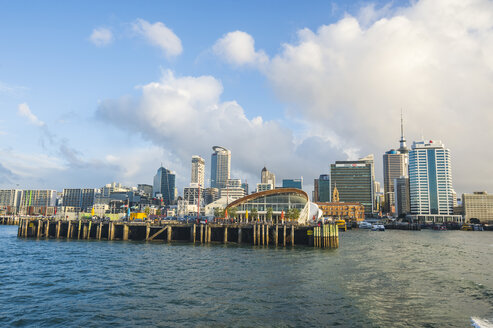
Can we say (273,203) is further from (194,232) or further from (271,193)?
(194,232)

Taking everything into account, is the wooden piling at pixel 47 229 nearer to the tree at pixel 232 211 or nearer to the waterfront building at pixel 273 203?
the tree at pixel 232 211

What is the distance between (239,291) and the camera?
31.1 m

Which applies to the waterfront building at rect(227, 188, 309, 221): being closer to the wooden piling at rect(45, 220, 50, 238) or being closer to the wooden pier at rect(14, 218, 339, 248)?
the wooden pier at rect(14, 218, 339, 248)

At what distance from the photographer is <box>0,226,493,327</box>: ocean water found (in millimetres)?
23859

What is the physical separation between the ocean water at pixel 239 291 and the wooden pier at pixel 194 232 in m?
13.9

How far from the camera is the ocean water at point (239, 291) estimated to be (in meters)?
23.9

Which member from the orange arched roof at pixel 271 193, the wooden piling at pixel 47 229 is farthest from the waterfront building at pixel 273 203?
the wooden piling at pixel 47 229

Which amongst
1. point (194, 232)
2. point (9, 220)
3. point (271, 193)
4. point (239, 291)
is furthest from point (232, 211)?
point (9, 220)

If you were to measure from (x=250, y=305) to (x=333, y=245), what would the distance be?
4173 cm

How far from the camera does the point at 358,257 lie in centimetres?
5456

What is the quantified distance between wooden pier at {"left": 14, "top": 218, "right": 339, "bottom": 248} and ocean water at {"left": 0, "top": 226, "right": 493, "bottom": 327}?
13.9 metres

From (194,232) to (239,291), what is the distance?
43.8 meters

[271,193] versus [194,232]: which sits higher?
[271,193]

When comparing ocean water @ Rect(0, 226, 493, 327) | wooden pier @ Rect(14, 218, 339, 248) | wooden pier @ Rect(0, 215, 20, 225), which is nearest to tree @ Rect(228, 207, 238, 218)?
wooden pier @ Rect(14, 218, 339, 248)
